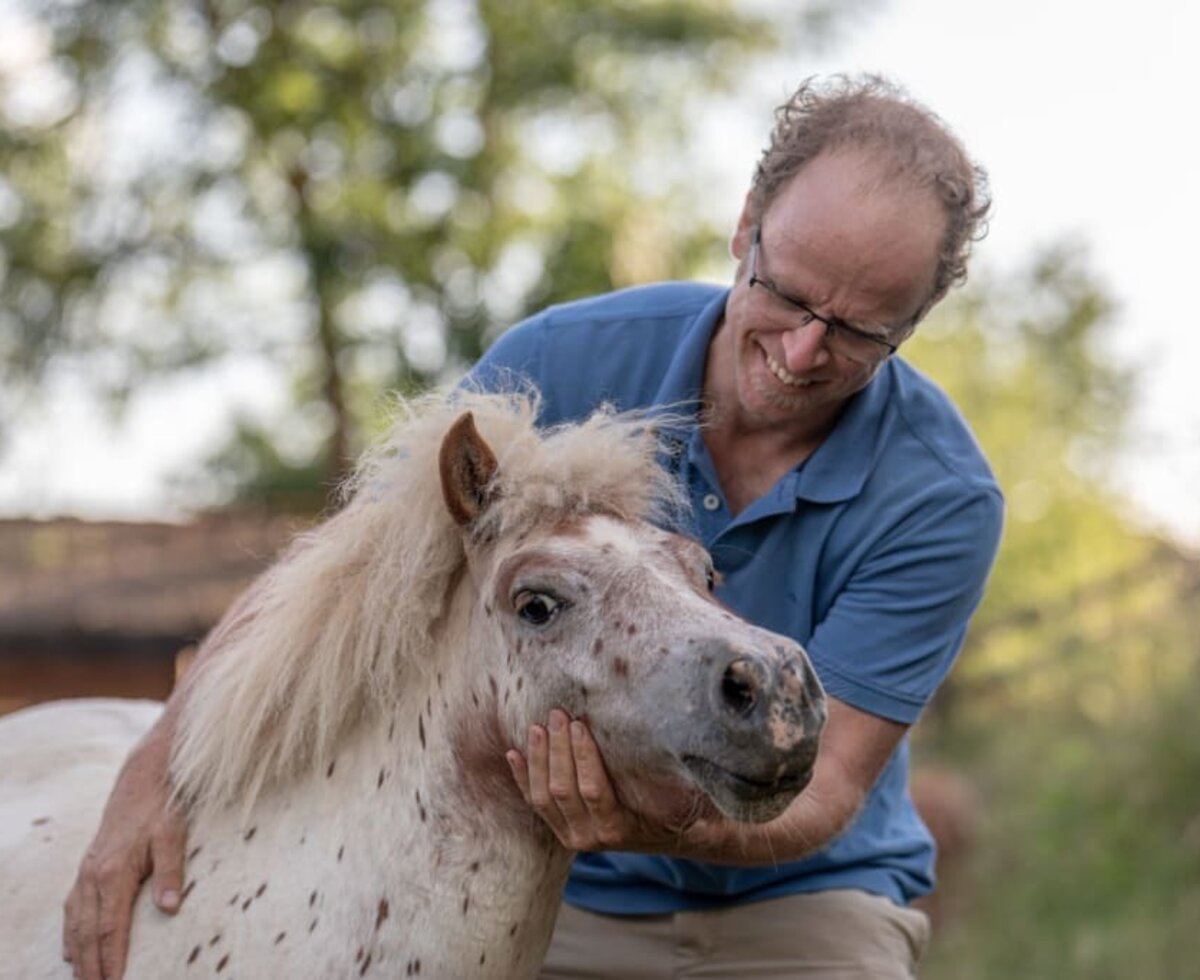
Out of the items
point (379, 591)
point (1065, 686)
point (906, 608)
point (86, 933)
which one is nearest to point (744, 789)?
point (379, 591)

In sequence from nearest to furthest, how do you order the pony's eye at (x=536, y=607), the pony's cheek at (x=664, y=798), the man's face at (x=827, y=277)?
the pony's cheek at (x=664, y=798) < the pony's eye at (x=536, y=607) < the man's face at (x=827, y=277)

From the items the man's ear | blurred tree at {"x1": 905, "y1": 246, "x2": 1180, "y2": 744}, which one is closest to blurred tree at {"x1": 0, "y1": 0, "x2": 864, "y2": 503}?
blurred tree at {"x1": 905, "y1": 246, "x2": 1180, "y2": 744}

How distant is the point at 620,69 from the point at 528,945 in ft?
44.9

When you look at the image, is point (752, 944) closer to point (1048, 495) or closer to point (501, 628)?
point (501, 628)

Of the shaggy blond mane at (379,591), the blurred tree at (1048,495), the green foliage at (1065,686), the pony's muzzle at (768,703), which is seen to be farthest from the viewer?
the blurred tree at (1048,495)

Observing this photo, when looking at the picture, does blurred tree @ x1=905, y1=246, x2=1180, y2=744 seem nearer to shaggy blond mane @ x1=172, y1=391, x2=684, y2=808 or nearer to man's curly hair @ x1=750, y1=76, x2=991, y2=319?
man's curly hair @ x1=750, y1=76, x2=991, y2=319

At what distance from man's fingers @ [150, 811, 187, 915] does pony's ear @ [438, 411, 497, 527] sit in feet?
2.39

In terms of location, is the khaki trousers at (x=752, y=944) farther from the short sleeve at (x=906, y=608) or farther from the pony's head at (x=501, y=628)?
the pony's head at (x=501, y=628)

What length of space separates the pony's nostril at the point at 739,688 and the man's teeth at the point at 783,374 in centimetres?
96

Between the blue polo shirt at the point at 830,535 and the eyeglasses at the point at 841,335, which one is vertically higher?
the eyeglasses at the point at 841,335

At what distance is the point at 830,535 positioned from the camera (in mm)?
3312

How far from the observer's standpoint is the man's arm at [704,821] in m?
2.55

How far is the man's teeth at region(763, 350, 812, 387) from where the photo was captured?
3.19 m

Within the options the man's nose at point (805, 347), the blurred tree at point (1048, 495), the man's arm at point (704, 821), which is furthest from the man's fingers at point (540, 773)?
the blurred tree at point (1048, 495)
